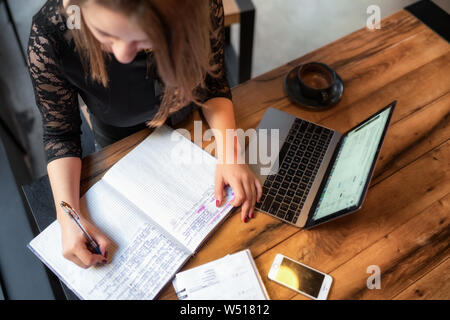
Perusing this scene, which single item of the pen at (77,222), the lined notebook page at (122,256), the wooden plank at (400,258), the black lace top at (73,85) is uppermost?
the black lace top at (73,85)

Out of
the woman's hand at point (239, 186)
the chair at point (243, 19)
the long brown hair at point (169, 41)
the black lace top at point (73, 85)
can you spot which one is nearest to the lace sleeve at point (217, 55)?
the black lace top at point (73, 85)

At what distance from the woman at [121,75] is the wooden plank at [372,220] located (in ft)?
0.50

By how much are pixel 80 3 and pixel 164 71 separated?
7.5 inches

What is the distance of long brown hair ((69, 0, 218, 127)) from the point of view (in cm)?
62

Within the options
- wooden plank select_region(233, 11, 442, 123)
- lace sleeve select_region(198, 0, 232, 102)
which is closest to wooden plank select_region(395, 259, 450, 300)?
wooden plank select_region(233, 11, 442, 123)

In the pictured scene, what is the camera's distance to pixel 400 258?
863mm

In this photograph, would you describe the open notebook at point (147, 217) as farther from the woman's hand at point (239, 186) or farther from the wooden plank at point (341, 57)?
the wooden plank at point (341, 57)

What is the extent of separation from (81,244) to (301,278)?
1.61ft

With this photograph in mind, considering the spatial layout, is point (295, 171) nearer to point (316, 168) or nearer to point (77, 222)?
point (316, 168)

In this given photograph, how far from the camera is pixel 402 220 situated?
912mm

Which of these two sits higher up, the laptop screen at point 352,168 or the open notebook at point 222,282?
the laptop screen at point 352,168

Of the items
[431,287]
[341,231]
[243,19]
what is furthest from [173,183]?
[243,19]

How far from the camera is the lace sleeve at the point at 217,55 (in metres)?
0.95
